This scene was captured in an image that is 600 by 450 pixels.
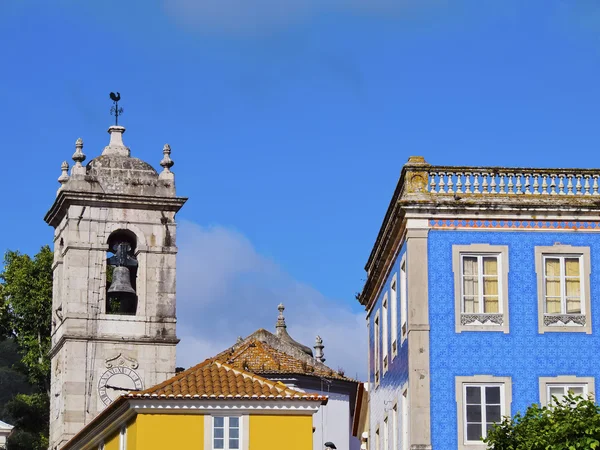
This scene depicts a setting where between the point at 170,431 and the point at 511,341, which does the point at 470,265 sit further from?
the point at 170,431

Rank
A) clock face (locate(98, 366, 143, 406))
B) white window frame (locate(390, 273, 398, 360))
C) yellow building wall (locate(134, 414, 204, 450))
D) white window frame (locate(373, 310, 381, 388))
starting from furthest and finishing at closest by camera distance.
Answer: clock face (locate(98, 366, 143, 406))
white window frame (locate(373, 310, 381, 388))
yellow building wall (locate(134, 414, 204, 450))
white window frame (locate(390, 273, 398, 360))

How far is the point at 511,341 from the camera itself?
43.0 meters

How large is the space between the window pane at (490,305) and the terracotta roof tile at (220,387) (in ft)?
23.2

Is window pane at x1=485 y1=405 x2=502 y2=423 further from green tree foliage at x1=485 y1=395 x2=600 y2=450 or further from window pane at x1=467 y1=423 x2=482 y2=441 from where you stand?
green tree foliage at x1=485 y1=395 x2=600 y2=450

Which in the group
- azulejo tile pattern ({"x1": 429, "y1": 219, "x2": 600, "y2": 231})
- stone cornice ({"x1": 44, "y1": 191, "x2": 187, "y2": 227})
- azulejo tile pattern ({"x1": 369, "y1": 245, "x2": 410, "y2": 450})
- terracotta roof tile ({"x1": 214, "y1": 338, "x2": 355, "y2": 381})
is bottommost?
azulejo tile pattern ({"x1": 369, "y1": 245, "x2": 410, "y2": 450})

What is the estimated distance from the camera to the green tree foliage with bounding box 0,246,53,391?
269ft

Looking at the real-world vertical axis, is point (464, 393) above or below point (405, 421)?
above

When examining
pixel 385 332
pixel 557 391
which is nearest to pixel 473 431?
pixel 557 391

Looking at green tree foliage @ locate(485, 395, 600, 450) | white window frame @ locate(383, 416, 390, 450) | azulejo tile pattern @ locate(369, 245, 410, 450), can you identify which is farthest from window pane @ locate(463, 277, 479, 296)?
white window frame @ locate(383, 416, 390, 450)

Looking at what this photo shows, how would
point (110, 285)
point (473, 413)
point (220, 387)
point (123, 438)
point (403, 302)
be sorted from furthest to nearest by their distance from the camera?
point (110, 285)
point (123, 438)
point (220, 387)
point (403, 302)
point (473, 413)

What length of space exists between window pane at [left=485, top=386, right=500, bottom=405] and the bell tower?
2502cm

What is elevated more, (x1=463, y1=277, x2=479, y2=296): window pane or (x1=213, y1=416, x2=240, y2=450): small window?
(x1=463, y1=277, x2=479, y2=296): window pane

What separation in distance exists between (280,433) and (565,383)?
886 centimetres

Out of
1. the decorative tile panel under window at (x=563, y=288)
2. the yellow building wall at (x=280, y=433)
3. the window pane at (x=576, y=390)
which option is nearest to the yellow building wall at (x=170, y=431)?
the yellow building wall at (x=280, y=433)
